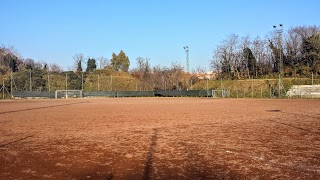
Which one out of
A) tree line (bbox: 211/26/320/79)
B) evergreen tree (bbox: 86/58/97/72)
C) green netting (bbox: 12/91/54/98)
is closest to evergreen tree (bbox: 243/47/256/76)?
tree line (bbox: 211/26/320/79)

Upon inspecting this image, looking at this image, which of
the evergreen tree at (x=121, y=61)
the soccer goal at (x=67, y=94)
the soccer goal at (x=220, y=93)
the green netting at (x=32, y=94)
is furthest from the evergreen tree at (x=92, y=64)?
the soccer goal at (x=220, y=93)

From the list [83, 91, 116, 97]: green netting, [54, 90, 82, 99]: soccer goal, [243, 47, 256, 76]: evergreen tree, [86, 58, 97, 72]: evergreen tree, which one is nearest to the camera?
[54, 90, 82, 99]: soccer goal

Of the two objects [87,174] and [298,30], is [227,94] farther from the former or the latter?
[87,174]

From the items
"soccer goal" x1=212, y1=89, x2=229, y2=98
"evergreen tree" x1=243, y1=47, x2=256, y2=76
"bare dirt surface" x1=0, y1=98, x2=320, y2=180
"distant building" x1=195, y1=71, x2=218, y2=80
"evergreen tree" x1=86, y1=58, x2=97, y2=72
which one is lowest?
"bare dirt surface" x1=0, y1=98, x2=320, y2=180

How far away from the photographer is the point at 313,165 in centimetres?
624

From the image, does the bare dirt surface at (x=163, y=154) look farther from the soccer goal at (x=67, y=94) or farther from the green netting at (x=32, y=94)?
the soccer goal at (x=67, y=94)

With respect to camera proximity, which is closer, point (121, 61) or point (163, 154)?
point (163, 154)

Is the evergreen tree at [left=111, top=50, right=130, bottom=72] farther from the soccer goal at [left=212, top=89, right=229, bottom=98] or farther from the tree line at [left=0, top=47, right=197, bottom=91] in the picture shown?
the soccer goal at [left=212, top=89, right=229, bottom=98]

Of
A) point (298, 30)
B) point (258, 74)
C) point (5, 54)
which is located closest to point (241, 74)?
point (258, 74)

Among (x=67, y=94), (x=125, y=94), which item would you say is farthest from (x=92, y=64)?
(x=67, y=94)

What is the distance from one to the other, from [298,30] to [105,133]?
6153 cm

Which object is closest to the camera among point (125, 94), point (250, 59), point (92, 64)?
point (125, 94)

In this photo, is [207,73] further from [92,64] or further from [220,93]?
[92,64]

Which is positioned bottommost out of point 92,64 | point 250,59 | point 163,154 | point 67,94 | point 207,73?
point 163,154
